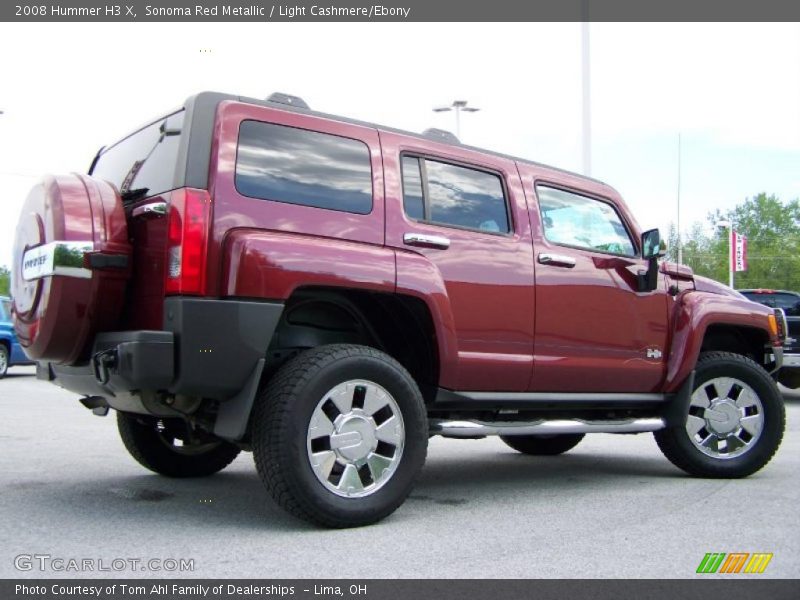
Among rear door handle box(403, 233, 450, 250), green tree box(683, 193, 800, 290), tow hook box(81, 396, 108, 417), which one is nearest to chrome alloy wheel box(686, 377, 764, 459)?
rear door handle box(403, 233, 450, 250)

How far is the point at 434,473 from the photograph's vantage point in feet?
20.7

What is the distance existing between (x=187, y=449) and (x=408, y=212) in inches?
87.8

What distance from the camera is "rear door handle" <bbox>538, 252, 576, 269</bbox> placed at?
17.7 feet

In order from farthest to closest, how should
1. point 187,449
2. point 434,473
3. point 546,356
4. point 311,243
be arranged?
point 434,473
point 187,449
point 546,356
point 311,243

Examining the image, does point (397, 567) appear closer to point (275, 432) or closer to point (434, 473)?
point (275, 432)

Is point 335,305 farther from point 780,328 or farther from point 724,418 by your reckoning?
point 780,328

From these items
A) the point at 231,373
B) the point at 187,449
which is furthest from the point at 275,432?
the point at 187,449

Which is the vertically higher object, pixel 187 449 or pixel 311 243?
pixel 311 243

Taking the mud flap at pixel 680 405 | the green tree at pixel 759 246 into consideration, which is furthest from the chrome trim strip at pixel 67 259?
the green tree at pixel 759 246

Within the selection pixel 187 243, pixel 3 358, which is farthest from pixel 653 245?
pixel 3 358

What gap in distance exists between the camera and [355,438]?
4262 mm

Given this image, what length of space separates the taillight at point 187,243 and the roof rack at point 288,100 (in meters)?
0.79

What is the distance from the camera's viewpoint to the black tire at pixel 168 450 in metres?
5.57
